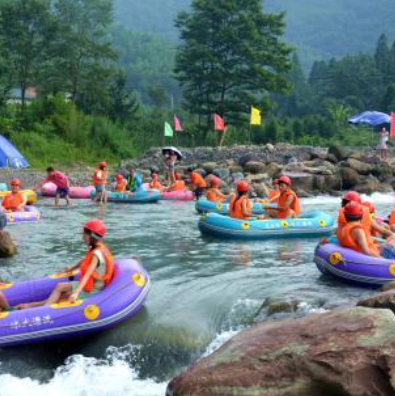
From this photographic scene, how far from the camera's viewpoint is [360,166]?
24.0 m

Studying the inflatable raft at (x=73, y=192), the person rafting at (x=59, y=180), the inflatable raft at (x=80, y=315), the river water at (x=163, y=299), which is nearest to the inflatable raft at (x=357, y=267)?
the river water at (x=163, y=299)

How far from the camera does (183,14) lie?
36844 millimetres

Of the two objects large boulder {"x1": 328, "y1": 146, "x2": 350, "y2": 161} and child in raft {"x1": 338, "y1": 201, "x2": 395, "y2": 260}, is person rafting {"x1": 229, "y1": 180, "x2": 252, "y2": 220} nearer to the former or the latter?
child in raft {"x1": 338, "y1": 201, "x2": 395, "y2": 260}

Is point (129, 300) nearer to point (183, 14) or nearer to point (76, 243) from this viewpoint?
point (76, 243)

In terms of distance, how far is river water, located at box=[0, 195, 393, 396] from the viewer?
612cm

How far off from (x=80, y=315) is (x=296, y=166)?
18.2 m

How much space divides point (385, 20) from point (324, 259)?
175888 millimetres

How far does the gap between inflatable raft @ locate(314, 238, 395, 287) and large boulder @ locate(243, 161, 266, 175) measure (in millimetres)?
15957

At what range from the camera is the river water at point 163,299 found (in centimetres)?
612

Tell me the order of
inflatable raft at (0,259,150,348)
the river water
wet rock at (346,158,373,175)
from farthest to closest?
wet rock at (346,158,373,175) < inflatable raft at (0,259,150,348) < the river water

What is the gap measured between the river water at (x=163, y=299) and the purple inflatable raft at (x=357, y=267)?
0.57 ft

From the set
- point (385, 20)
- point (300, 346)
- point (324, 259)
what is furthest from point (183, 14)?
point (385, 20)

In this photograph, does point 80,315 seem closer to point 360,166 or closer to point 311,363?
point 311,363

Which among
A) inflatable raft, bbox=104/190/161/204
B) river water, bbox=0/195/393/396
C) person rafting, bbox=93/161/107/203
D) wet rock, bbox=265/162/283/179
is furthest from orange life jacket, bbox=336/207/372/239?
wet rock, bbox=265/162/283/179
